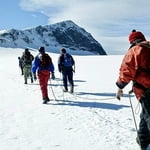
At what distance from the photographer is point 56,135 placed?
8375 millimetres

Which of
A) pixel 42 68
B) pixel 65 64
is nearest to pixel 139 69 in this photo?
pixel 42 68

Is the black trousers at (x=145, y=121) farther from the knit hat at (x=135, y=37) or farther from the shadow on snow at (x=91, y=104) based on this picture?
the shadow on snow at (x=91, y=104)

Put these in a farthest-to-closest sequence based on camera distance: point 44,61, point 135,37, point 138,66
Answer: point 44,61, point 135,37, point 138,66

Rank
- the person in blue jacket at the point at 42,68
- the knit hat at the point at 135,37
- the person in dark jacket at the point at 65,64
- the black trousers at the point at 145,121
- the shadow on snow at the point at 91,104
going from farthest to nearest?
the person in dark jacket at the point at 65,64 < the person in blue jacket at the point at 42,68 < the shadow on snow at the point at 91,104 < the knit hat at the point at 135,37 < the black trousers at the point at 145,121

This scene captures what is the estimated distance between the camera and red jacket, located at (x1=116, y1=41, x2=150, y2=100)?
598 centimetres

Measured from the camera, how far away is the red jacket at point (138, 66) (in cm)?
598

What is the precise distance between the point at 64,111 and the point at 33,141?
3.32m

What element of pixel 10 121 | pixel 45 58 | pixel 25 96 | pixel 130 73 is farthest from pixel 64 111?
pixel 130 73

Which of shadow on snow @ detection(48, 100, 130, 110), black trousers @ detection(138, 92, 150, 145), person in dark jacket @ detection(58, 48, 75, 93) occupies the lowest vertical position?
shadow on snow @ detection(48, 100, 130, 110)

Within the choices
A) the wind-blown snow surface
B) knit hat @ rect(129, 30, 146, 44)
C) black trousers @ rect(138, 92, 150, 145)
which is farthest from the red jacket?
the wind-blown snow surface

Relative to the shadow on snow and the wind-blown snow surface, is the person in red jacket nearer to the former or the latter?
the wind-blown snow surface

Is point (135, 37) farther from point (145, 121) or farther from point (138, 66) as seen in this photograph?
point (145, 121)

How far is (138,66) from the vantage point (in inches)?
237

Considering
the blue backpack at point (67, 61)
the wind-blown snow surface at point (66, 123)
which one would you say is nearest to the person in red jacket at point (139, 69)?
the wind-blown snow surface at point (66, 123)
